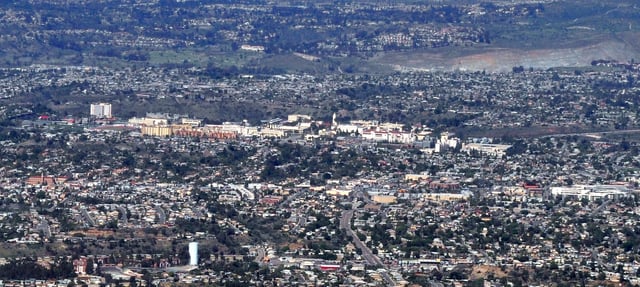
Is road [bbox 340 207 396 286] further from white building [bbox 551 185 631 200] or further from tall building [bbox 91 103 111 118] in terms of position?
tall building [bbox 91 103 111 118]

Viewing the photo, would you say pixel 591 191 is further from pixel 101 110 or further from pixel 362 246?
pixel 101 110

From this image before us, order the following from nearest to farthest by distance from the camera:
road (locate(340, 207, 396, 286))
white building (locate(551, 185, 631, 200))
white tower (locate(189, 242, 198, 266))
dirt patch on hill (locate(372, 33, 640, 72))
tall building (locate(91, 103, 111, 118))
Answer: road (locate(340, 207, 396, 286))
white tower (locate(189, 242, 198, 266))
white building (locate(551, 185, 631, 200))
tall building (locate(91, 103, 111, 118))
dirt patch on hill (locate(372, 33, 640, 72))

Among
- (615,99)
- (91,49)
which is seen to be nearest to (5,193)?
(615,99)

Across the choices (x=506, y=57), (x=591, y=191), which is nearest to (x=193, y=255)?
(x=591, y=191)

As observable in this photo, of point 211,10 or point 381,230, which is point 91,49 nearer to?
point 211,10

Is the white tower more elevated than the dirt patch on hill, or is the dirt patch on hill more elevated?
the white tower

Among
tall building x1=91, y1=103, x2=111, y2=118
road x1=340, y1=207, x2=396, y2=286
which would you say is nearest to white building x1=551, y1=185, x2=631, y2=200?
road x1=340, y1=207, x2=396, y2=286

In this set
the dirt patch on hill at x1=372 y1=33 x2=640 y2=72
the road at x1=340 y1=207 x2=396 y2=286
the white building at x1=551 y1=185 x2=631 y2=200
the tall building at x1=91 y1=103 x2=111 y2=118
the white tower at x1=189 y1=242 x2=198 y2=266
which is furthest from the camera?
the dirt patch on hill at x1=372 y1=33 x2=640 y2=72

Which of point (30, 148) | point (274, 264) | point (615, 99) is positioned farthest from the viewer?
point (615, 99)
